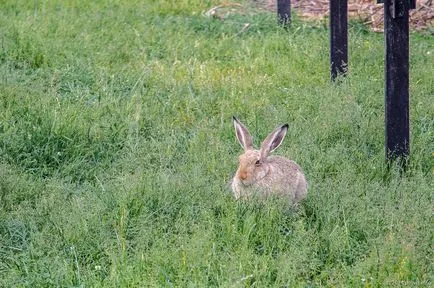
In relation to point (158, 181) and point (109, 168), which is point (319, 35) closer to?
point (109, 168)

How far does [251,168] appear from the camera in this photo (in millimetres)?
5523

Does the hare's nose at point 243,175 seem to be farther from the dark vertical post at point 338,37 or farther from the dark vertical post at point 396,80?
the dark vertical post at point 338,37

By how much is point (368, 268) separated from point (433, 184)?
1.42 m

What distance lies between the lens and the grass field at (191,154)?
466 centimetres

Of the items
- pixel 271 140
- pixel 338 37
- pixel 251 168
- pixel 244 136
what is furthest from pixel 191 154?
pixel 338 37

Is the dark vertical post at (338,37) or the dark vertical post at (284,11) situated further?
the dark vertical post at (284,11)

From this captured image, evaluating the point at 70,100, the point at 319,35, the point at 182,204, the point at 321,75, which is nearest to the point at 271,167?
the point at 182,204

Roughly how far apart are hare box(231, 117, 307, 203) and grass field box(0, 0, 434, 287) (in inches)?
3.6

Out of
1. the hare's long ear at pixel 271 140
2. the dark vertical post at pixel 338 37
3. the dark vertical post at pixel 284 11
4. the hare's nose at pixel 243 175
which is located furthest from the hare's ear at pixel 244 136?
the dark vertical post at pixel 284 11

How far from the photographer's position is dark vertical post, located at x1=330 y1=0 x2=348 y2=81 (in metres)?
8.35

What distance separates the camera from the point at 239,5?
1149 centimetres

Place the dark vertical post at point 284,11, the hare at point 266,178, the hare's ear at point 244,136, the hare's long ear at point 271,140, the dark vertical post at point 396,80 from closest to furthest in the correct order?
the hare at point 266,178
the hare's long ear at point 271,140
the hare's ear at point 244,136
the dark vertical post at point 396,80
the dark vertical post at point 284,11

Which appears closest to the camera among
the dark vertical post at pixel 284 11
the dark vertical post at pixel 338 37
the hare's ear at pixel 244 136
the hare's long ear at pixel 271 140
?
the hare's long ear at pixel 271 140

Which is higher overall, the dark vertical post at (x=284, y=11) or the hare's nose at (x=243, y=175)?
the hare's nose at (x=243, y=175)
